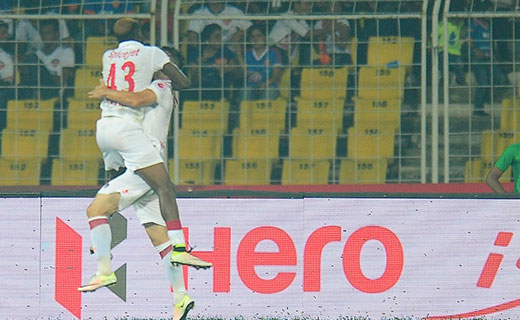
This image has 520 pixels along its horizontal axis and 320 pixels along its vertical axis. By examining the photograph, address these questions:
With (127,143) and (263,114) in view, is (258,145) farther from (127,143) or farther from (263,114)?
(127,143)

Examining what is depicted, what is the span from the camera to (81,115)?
1089 centimetres

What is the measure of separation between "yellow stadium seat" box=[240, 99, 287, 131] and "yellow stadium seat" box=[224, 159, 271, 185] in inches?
12.4

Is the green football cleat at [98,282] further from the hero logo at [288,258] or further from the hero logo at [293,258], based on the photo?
the hero logo at [293,258]

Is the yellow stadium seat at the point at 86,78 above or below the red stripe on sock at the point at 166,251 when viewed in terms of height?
above

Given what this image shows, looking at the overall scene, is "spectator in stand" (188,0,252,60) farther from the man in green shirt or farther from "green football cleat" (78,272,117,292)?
"green football cleat" (78,272,117,292)

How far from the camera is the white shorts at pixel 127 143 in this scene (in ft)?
25.2

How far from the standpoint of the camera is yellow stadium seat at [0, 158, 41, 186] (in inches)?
424

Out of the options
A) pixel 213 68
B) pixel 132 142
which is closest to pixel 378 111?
pixel 213 68

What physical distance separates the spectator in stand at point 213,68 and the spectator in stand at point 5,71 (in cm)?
151

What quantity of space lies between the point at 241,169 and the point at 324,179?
2.38 feet

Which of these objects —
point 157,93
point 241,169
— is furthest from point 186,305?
point 241,169

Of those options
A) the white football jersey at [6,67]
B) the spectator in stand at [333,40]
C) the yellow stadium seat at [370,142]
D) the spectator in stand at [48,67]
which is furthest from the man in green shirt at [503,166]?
the white football jersey at [6,67]

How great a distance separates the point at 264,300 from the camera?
8.29 m

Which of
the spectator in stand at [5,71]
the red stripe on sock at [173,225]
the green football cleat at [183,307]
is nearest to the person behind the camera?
the red stripe on sock at [173,225]
